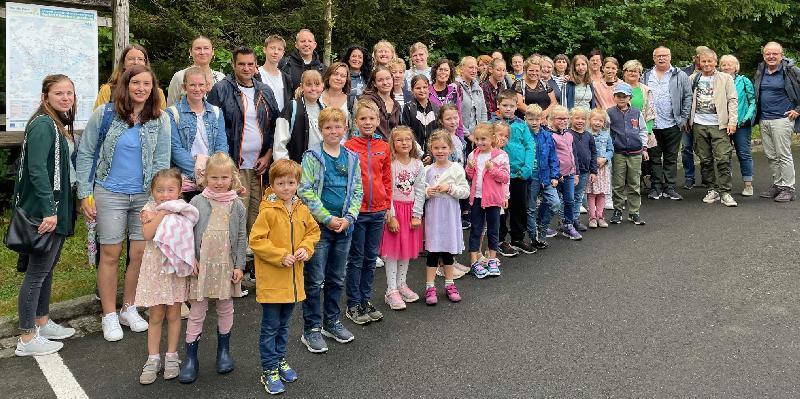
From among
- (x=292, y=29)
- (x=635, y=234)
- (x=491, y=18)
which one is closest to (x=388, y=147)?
(x=635, y=234)

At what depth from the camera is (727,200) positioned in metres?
9.52

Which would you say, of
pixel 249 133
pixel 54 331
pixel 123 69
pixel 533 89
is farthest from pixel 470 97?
pixel 54 331

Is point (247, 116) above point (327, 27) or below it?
below

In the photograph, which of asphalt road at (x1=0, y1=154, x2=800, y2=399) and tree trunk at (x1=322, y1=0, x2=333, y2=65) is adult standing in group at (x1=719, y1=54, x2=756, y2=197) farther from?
tree trunk at (x1=322, y1=0, x2=333, y2=65)

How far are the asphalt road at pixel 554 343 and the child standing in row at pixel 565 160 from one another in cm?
109

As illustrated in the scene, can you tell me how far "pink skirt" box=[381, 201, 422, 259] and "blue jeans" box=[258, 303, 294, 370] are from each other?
1.51 m

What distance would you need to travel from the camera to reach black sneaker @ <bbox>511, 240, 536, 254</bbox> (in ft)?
24.6

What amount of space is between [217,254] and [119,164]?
1.32m

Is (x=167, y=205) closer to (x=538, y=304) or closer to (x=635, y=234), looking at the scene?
(x=538, y=304)

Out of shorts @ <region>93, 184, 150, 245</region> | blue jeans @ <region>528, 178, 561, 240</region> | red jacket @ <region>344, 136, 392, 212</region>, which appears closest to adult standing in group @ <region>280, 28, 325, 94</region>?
red jacket @ <region>344, 136, 392, 212</region>

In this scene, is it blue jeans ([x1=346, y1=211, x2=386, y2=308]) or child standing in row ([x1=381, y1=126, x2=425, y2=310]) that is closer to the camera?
blue jeans ([x1=346, y1=211, x2=386, y2=308])

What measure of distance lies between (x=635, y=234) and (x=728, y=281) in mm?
1957

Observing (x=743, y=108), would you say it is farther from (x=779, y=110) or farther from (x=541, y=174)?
(x=541, y=174)

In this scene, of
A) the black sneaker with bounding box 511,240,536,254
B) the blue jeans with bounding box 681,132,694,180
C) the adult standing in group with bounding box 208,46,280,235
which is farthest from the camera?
the blue jeans with bounding box 681,132,694,180
